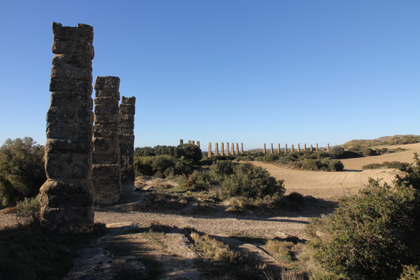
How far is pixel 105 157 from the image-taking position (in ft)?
35.2

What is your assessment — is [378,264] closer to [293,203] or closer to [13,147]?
[293,203]

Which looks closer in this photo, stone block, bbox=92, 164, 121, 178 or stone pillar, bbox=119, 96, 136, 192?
stone block, bbox=92, 164, 121, 178

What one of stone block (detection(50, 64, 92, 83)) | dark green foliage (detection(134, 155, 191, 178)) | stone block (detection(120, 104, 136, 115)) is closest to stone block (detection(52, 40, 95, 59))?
stone block (detection(50, 64, 92, 83))

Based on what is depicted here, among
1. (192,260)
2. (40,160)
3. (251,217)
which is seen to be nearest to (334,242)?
(192,260)

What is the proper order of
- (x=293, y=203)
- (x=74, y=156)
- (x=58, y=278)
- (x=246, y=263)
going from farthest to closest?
(x=293, y=203), (x=74, y=156), (x=246, y=263), (x=58, y=278)

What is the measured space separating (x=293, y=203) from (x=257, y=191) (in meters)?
1.96

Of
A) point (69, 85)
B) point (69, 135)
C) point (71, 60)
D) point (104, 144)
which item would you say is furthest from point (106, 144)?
point (71, 60)

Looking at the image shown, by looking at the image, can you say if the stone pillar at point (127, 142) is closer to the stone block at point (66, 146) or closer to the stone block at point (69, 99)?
the stone block at point (66, 146)

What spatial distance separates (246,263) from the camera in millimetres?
Answer: 4988

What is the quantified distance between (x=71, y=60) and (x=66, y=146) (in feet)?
7.23

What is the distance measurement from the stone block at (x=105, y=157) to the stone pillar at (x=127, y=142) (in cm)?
235

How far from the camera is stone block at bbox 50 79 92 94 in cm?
645

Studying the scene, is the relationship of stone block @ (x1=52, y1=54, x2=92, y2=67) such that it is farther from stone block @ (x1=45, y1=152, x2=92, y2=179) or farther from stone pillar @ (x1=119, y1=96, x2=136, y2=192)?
stone pillar @ (x1=119, y1=96, x2=136, y2=192)

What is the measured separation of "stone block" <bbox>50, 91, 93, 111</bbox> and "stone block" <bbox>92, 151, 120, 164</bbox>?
4.64 meters
